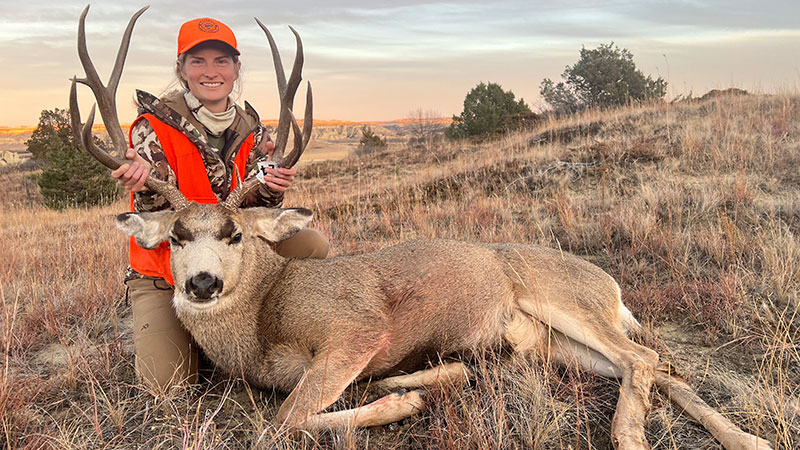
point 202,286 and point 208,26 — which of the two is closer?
point 202,286

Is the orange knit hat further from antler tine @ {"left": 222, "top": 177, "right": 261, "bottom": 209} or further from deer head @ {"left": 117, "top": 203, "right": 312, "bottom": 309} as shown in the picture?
deer head @ {"left": 117, "top": 203, "right": 312, "bottom": 309}

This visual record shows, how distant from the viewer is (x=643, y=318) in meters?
4.28

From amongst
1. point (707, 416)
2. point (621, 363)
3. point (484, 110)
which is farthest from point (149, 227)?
point (484, 110)

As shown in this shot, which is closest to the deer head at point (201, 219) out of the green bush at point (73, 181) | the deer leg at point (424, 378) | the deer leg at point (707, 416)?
the deer leg at point (424, 378)

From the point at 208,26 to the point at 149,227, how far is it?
170 centimetres

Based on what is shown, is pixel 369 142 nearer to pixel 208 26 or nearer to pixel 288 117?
pixel 208 26

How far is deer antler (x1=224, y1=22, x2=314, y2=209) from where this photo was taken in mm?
3756

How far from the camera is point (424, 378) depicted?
11.4 ft

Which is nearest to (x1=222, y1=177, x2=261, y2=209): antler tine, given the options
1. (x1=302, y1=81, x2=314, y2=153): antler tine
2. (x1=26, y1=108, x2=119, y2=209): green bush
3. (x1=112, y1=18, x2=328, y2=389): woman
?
(x1=112, y1=18, x2=328, y2=389): woman

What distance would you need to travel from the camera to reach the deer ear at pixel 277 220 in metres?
3.70

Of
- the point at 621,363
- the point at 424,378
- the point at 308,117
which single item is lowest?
the point at 424,378

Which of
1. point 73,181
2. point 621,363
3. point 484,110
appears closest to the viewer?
point 621,363

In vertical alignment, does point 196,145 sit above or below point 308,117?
below

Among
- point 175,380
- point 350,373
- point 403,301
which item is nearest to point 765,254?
point 403,301
